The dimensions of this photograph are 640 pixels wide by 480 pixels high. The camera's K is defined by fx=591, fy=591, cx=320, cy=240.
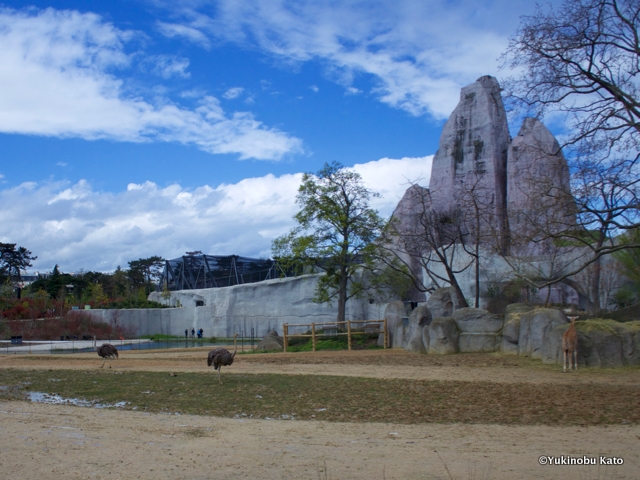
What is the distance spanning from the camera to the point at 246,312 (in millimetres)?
48000

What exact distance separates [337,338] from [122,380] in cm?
1568

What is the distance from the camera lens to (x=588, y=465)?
6.62m

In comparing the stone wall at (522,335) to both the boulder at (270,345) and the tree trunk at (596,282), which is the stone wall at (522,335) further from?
the tree trunk at (596,282)

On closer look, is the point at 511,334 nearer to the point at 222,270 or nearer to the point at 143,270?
the point at 222,270

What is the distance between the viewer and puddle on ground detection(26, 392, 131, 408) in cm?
1168

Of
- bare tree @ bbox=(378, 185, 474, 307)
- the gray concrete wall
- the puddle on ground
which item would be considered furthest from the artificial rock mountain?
the puddle on ground

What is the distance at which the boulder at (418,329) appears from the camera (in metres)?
23.7

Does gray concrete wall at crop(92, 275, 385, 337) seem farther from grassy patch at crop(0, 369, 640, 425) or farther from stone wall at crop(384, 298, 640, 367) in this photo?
grassy patch at crop(0, 369, 640, 425)

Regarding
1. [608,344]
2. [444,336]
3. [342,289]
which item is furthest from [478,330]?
[342,289]

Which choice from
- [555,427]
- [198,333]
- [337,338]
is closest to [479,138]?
[337,338]

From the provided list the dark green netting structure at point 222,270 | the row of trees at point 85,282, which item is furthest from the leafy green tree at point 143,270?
the dark green netting structure at point 222,270

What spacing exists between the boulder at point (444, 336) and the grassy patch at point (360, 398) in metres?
7.44

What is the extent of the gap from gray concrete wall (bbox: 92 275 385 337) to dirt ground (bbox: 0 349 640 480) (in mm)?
35149

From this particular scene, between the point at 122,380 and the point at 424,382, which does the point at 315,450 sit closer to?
the point at 424,382
